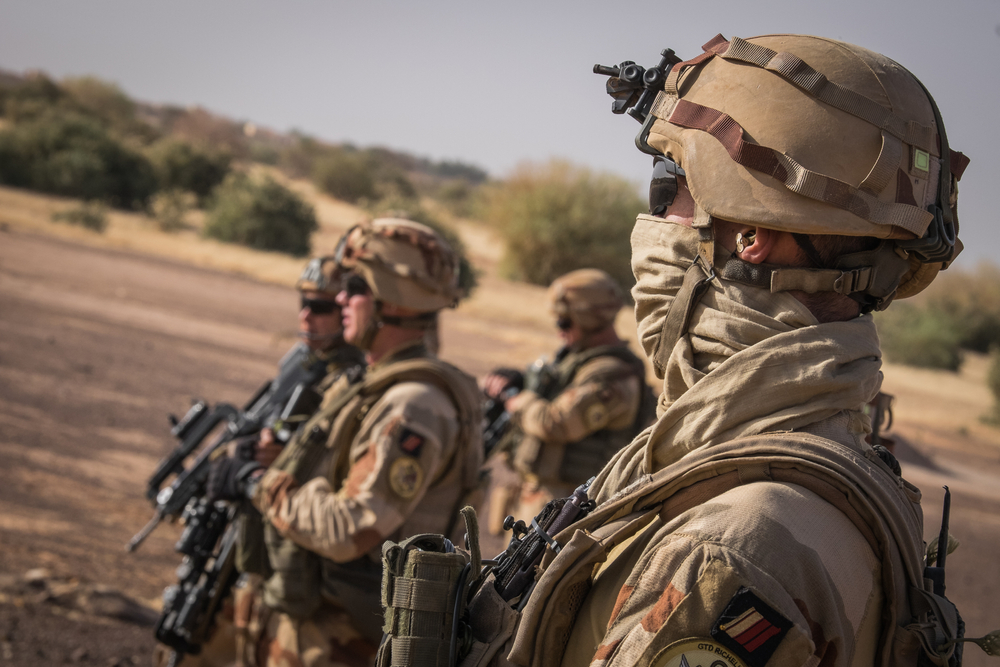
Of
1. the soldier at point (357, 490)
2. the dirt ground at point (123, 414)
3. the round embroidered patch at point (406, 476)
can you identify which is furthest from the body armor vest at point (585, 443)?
the round embroidered patch at point (406, 476)

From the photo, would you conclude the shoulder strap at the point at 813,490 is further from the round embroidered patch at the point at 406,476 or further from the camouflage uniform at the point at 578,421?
the camouflage uniform at the point at 578,421

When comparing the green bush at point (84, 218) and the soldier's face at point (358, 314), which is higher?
Result: the soldier's face at point (358, 314)

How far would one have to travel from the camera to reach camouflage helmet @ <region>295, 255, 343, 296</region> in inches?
195

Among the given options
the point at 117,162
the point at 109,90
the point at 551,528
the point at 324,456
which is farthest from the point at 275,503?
the point at 109,90

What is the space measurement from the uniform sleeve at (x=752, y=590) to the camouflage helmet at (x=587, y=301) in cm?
471

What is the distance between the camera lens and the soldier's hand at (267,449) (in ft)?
12.6

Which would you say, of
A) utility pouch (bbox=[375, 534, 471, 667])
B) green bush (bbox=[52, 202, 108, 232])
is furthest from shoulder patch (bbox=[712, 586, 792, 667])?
green bush (bbox=[52, 202, 108, 232])

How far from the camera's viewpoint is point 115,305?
15.4 metres

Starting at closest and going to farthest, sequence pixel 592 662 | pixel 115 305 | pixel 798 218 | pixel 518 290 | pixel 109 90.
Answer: pixel 592 662 → pixel 798 218 → pixel 115 305 → pixel 518 290 → pixel 109 90

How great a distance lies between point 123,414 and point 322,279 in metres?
5.86

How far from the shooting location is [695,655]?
1.26 meters

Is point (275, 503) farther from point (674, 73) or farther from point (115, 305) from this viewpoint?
point (115, 305)

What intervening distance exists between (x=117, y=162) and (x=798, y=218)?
35.2 metres

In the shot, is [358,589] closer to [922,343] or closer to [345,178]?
[922,343]
